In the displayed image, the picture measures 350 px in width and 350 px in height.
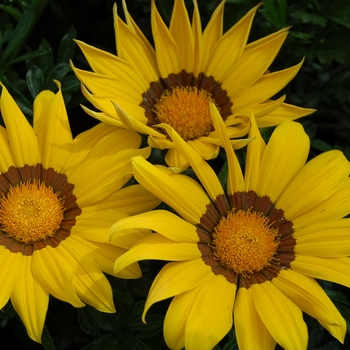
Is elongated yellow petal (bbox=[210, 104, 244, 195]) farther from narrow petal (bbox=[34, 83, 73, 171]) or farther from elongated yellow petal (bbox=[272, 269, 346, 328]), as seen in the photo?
narrow petal (bbox=[34, 83, 73, 171])

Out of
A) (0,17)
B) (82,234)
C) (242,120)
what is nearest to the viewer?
(82,234)

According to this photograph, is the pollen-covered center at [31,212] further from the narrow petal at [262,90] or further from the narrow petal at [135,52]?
the narrow petal at [262,90]

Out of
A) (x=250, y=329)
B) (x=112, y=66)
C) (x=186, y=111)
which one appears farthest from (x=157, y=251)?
(x=112, y=66)

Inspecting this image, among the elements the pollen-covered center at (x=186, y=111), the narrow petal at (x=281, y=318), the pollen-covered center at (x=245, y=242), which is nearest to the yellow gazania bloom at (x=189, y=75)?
the pollen-covered center at (x=186, y=111)

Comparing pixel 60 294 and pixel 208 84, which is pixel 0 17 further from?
pixel 60 294

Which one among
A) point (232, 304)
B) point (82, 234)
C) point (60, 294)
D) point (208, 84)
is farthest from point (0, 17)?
point (232, 304)
